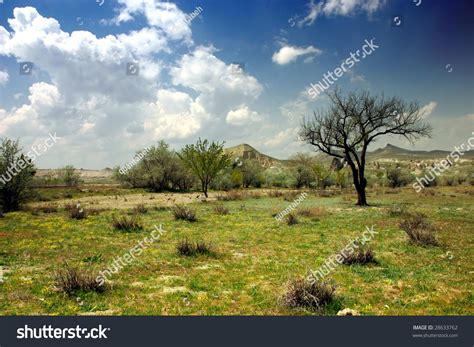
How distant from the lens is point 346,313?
7535mm

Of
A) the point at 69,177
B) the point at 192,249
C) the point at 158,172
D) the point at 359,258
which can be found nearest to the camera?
the point at 359,258

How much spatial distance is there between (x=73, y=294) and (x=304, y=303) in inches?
236

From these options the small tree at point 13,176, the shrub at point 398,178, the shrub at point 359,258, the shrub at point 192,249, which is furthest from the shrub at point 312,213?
the shrub at point 398,178

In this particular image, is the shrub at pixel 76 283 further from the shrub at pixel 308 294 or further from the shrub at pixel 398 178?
the shrub at pixel 398 178

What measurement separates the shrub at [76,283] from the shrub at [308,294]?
5086 millimetres

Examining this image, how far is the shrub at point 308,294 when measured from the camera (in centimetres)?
798

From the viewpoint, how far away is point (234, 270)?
11359mm

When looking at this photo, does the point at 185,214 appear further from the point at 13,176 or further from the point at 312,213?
the point at 13,176
